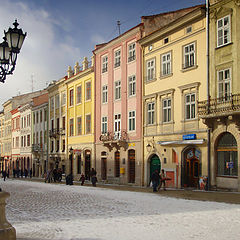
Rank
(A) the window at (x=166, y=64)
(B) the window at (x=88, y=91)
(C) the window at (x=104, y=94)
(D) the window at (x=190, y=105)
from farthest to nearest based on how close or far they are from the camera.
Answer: (B) the window at (x=88, y=91), (C) the window at (x=104, y=94), (A) the window at (x=166, y=64), (D) the window at (x=190, y=105)

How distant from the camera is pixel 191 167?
27641 mm

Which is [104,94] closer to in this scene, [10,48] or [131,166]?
[131,166]

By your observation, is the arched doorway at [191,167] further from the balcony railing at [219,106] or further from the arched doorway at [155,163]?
the arched doorway at [155,163]

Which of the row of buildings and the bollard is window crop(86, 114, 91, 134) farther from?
the bollard

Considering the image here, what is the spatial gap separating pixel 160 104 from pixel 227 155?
7.75m

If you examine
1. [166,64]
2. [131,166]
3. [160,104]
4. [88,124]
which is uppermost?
[166,64]

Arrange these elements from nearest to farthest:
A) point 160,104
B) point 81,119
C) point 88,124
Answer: point 160,104
point 88,124
point 81,119

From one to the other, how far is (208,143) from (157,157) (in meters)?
6.78

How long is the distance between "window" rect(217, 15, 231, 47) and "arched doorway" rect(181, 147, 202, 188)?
22.7ft

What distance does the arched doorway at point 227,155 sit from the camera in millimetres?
23875

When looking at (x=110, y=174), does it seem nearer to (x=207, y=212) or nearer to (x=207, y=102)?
(x=207, y=102)

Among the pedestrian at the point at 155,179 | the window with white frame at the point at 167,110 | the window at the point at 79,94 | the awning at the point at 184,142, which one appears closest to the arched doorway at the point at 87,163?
the window at the point at 79,94

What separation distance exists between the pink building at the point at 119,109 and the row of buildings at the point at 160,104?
0.28ft

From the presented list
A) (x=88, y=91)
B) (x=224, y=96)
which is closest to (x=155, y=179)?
(x=224, y=96)
